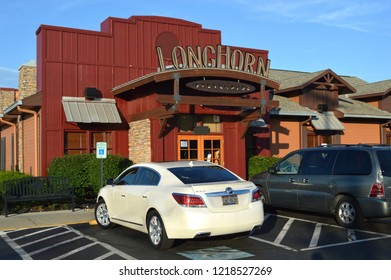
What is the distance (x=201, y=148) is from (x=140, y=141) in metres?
2.30

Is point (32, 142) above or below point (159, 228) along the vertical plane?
above

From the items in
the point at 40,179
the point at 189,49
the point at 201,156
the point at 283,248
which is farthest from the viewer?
the point at 201,156

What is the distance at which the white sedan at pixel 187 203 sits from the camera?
7.33 metres

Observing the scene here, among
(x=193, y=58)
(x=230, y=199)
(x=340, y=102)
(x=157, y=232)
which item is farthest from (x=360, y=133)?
(x=157, y=232)

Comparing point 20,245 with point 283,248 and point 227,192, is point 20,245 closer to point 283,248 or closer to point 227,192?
point 227,192

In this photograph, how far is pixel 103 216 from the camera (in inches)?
397

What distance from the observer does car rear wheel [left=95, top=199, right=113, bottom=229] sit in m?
9.98

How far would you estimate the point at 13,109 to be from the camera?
18578mm

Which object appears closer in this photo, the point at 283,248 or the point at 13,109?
the point at 283,248

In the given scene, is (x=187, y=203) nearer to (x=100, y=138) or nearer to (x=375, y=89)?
(x=100, y=138)

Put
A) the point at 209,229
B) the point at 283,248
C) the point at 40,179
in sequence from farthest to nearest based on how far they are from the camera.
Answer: the point at 40,179 → the point at 283,248 → the point at 209,229

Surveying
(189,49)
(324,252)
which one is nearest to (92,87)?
(189,49)

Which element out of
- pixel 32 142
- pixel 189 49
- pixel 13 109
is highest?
pixel 189 49

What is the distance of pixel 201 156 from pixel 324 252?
9834 millimetres
